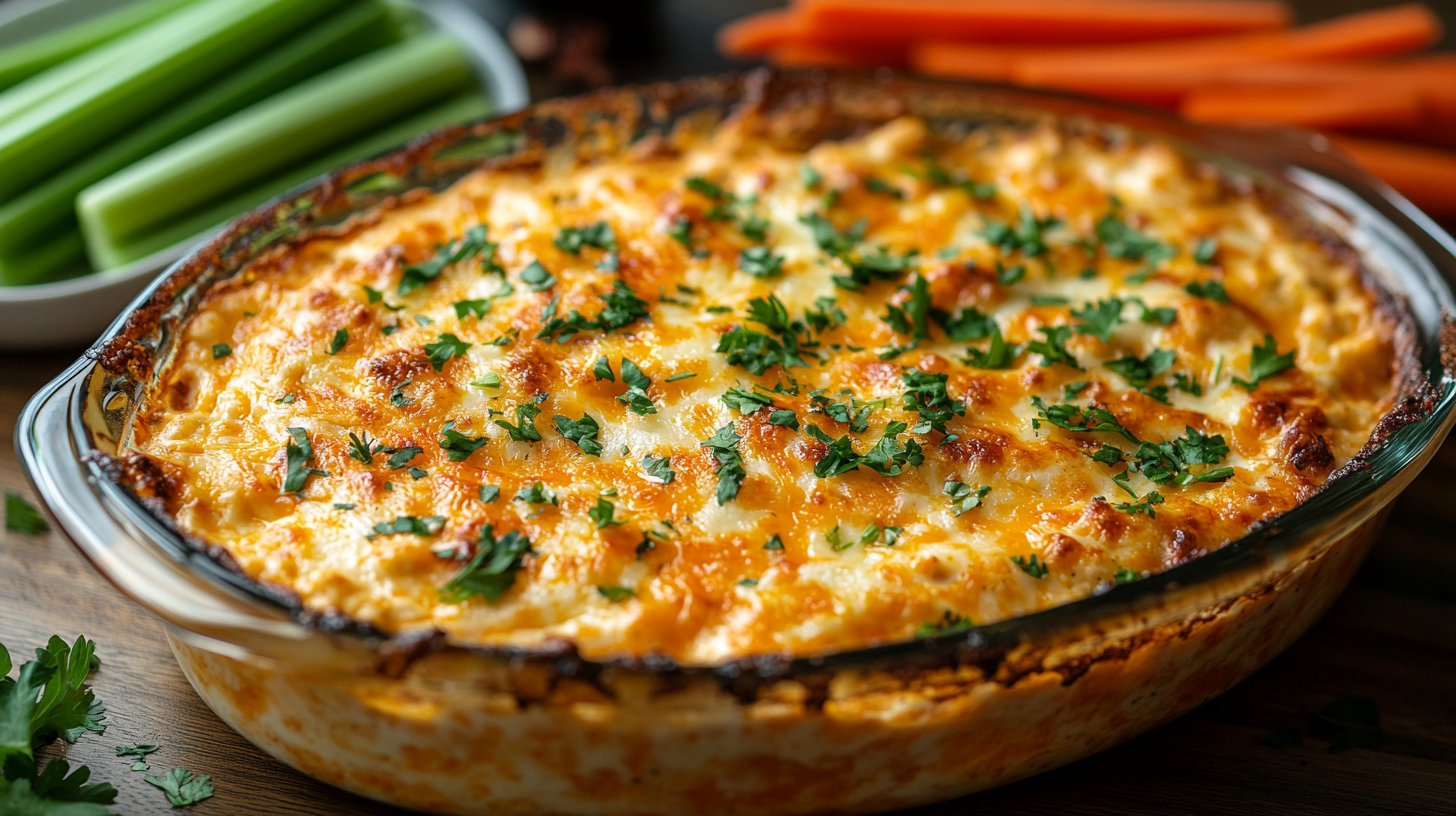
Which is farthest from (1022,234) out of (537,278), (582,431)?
(582,431)

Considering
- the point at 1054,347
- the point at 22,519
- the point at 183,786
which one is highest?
the point at 1054,347

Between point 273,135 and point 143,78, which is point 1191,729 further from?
point 143,78

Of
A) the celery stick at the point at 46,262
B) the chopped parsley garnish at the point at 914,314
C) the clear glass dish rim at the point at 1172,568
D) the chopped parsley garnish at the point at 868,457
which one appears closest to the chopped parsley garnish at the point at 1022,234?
the chopped parsley garnish at the point at 914,314

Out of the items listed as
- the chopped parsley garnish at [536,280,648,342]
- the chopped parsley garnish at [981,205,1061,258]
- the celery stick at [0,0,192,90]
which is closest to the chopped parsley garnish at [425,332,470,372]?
the chopped parsley garnish at [536,280,648,342]

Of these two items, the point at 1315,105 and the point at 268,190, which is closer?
the point at 268,190

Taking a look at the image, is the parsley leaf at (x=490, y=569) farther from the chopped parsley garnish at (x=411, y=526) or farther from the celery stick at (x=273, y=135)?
the celery stick at (x=273, y=135)

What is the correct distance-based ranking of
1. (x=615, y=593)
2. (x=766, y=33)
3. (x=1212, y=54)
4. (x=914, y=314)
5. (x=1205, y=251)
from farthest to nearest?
(x=766, y=33)
(x=1212, y=54)
(x=1205, y=251)
(x=914, y=314)
(x=615, y=593)

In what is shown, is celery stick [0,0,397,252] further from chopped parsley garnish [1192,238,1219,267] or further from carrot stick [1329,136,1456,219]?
carrot stick [1329,136,1456,219]
